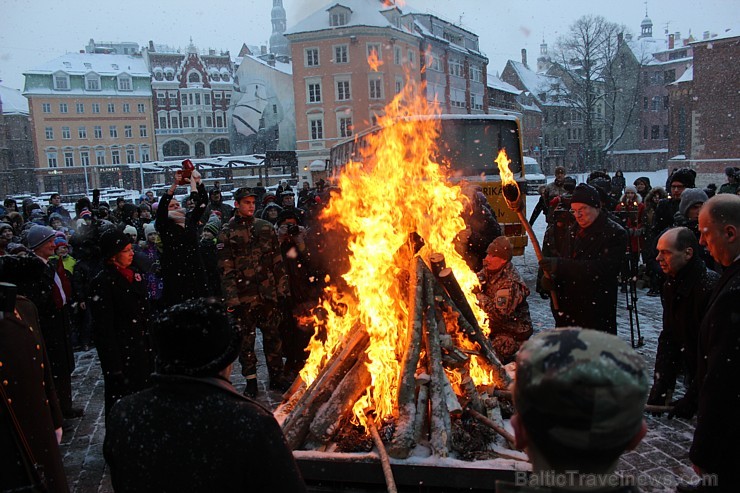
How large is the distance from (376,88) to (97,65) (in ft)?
112

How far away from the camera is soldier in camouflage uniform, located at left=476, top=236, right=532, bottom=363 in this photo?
232 inches

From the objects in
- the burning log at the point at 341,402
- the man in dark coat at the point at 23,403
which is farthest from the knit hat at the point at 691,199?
the man in dark coat at the point at 23,403

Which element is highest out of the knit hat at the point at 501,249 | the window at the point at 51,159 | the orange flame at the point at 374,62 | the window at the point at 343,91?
the orange flame at the point at 374,62

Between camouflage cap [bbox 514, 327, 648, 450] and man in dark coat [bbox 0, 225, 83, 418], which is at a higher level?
camouflage cap [bbox 514, 327, 648, 450]

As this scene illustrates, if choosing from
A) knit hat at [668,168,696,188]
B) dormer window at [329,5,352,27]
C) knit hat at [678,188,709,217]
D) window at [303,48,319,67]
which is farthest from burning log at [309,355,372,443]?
window at [303,48,319,67]

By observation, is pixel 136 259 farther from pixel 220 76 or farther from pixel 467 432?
pixel 220 76

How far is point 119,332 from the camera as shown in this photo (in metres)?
5.14

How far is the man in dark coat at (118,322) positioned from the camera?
5.03 meters

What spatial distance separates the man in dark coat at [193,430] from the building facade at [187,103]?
66101mm

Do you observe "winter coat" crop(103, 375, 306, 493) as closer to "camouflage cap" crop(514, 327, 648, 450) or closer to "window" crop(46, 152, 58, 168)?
"camouflage cap" crop(514, 327, 648, 450)

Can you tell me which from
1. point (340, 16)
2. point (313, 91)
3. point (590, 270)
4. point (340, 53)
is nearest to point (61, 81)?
point (313, 91)

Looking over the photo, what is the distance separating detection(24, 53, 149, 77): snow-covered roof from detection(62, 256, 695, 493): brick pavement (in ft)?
200

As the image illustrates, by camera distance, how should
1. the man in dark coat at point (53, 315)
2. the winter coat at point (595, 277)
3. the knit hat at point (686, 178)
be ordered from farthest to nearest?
the knit hat at point (686, 178), the man in dark coat at point (53, 315), the winter coat at point (595, 277)

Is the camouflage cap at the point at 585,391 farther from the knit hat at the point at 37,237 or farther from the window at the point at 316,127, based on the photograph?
the window at the point at 316,127
